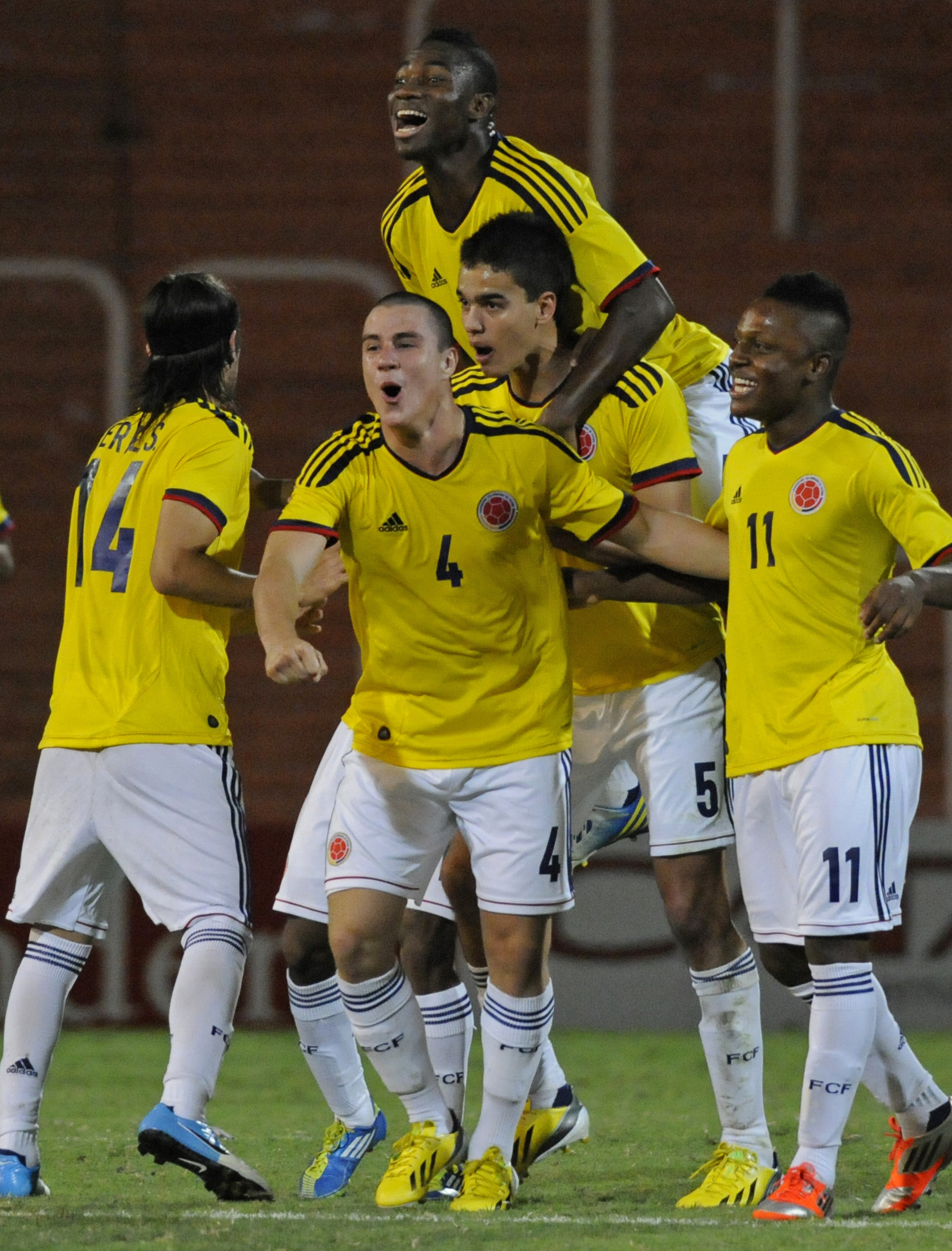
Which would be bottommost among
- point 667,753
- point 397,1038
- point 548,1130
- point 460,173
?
point 548,1130

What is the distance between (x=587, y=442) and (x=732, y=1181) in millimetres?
1691

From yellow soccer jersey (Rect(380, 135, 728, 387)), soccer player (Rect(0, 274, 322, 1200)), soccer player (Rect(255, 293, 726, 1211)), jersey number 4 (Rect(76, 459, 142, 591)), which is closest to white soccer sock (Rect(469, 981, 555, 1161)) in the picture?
soccer player (Rect(255, 293, 726, 1211))

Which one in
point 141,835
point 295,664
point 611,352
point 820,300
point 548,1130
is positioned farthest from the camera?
point 548,1130

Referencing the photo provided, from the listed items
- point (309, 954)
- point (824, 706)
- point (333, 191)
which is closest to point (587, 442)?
point (824, 706)

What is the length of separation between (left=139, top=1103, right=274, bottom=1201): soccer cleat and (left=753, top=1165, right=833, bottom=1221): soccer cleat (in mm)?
1049

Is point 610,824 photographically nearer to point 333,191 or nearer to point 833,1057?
point 833,1057

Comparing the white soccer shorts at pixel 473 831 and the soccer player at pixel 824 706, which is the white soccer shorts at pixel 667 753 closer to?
the soccer player at pixel 824 706

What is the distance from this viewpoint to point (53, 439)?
962 cm

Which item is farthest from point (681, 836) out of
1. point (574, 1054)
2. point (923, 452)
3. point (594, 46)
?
point (594, 46)

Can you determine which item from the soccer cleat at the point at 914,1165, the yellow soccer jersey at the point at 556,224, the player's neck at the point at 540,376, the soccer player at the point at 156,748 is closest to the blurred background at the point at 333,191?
the yellow soccer jersey at the point at 556,224

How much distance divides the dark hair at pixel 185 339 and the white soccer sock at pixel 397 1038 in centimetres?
135

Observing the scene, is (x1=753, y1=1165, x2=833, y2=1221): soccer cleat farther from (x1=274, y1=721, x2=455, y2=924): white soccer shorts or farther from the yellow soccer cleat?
(x1=274, y1=721, x2=455, y2=924): white soccer shorts

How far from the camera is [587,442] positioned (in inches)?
171

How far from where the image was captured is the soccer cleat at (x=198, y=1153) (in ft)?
12.1
